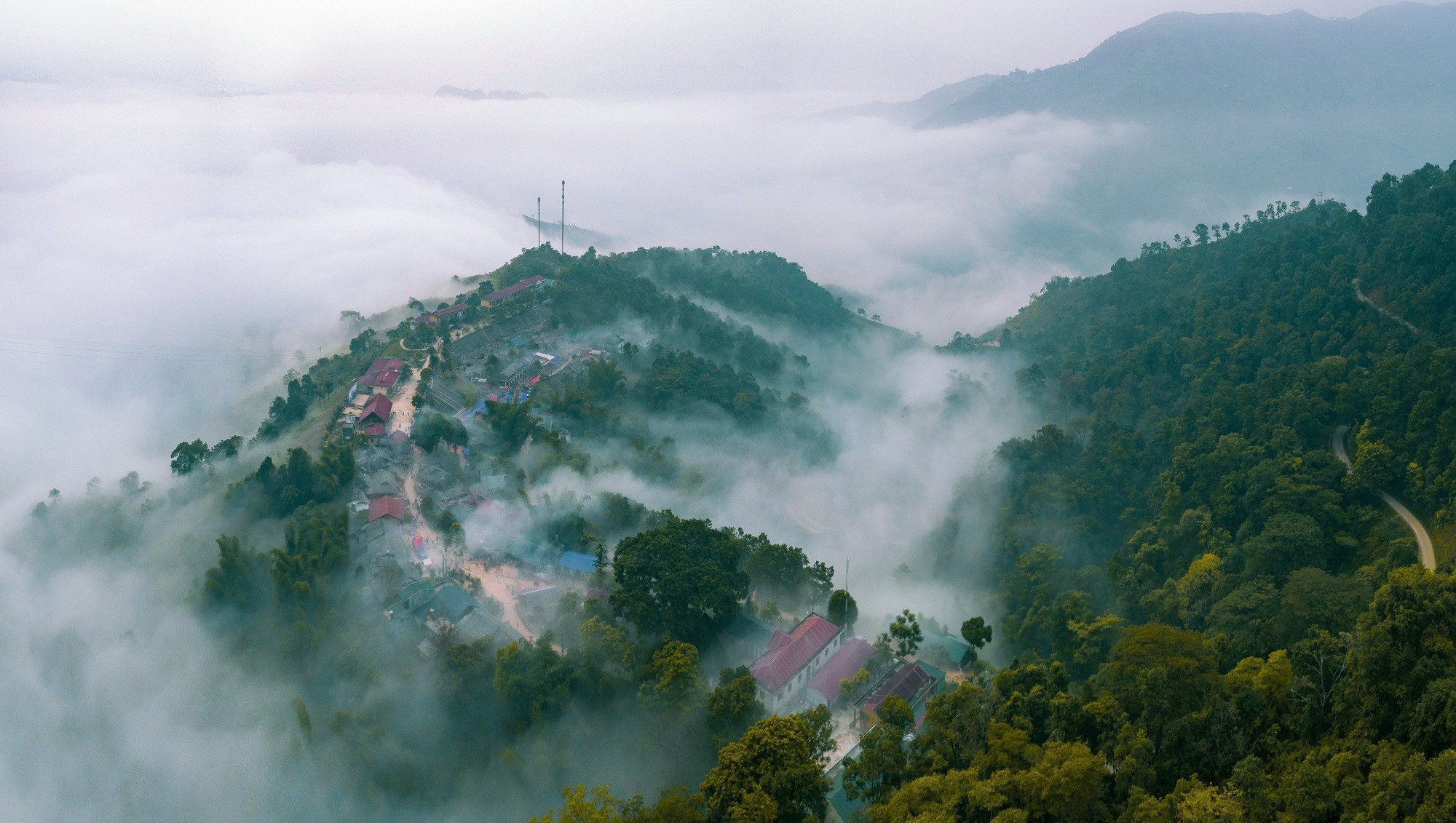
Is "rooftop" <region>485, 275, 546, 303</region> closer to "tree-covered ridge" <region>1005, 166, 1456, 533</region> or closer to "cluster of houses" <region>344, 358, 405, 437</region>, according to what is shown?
"cluster of houses" <region>344, 358, 405, 437</region>

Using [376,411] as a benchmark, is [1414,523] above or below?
above

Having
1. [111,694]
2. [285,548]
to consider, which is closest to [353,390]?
[285,548]

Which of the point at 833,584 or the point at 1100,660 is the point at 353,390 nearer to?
the point at 833,584

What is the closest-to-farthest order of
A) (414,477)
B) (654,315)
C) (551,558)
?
(551,558)
(414,477)
(654,315)

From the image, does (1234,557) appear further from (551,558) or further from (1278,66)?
(1278,66)

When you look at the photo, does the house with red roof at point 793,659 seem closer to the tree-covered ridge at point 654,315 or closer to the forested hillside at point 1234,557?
the forested hillside at point 1234,557

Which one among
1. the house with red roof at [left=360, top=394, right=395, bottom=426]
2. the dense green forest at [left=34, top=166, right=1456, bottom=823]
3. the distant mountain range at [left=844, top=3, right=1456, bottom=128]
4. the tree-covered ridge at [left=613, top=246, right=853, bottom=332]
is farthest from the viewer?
the distant mountain range at [left=844, top=3, right=1456, bottom=128]

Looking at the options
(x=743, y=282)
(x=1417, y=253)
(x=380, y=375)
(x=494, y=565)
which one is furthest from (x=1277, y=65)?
(x=494, y=565)

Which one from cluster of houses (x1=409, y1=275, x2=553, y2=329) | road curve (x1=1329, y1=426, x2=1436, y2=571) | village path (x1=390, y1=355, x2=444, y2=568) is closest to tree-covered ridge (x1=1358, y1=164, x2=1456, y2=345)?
road curve (x1=1329, y1=426, x2=1436, y2=571)
